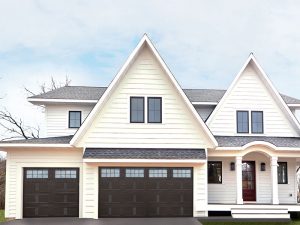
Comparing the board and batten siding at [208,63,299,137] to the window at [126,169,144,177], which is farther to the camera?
the board and batten siding at [208,63,299,137]

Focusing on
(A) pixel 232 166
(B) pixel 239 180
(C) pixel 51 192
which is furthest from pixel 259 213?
(C) pixel 51 192

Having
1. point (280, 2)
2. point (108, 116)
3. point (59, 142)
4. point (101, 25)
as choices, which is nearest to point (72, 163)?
point (59, 142)

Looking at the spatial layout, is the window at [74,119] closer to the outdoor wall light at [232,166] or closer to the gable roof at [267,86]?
the gable roof at [267,86]

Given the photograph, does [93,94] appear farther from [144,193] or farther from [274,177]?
[274,177]

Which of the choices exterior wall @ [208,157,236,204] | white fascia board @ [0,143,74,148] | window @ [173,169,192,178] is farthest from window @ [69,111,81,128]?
exterior wall @ [208,157,236,204]

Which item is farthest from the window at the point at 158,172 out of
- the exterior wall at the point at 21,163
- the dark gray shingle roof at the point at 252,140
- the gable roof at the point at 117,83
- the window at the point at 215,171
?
the exterior wall at the point at 21,163

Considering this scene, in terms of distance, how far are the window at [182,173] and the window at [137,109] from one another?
2879 mm

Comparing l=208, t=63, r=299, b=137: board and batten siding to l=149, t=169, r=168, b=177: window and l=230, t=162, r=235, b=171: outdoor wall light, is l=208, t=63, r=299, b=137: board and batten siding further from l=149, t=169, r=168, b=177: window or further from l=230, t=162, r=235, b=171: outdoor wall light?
l=149, t=169, r=168, b=177: window

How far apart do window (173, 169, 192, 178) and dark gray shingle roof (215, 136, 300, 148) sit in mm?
2035

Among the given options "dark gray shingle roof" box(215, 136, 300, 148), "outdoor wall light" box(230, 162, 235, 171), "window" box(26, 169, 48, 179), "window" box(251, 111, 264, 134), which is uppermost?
"window" box(251, 111, 264, 134)

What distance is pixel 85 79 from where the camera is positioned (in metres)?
40.8

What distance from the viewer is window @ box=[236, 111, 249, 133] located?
24.0 metres

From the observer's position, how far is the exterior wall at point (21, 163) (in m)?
21.3

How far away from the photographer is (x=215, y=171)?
23750 mm
